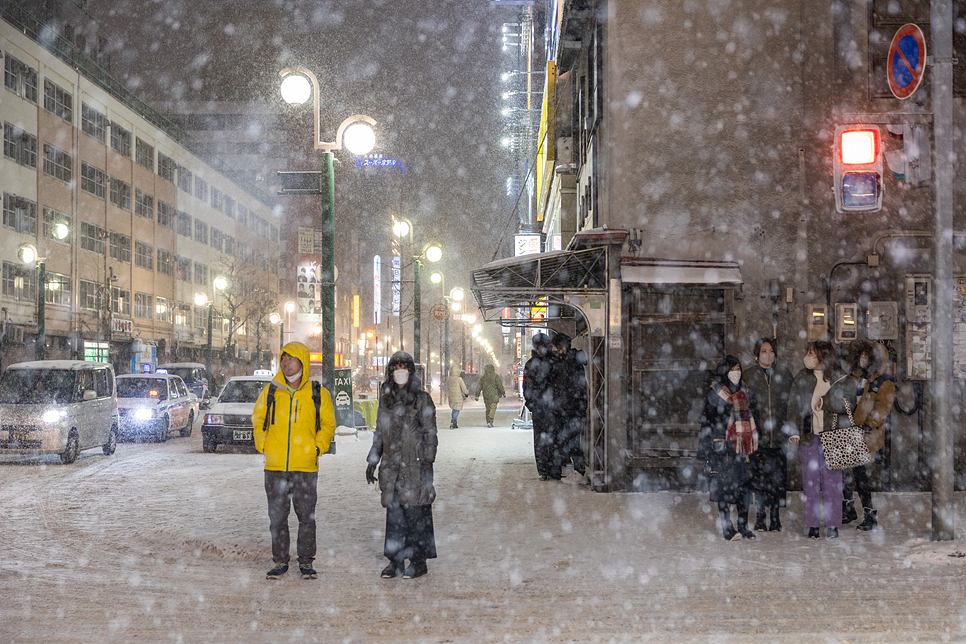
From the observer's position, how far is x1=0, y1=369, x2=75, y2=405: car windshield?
17031 mm

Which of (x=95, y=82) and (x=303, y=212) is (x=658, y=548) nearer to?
(x=95, y=82)

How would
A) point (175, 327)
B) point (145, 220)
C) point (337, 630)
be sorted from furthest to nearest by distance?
point (175, 327) → point (145, 220) → point (337, 630)

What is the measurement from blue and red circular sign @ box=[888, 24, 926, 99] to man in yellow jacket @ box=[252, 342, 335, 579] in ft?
21.1

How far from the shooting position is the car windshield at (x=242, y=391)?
20.1m

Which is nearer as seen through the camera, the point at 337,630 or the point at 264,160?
the point at 337,630

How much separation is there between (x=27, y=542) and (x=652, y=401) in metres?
7.88

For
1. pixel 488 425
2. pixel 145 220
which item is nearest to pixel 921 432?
pixel 488 425

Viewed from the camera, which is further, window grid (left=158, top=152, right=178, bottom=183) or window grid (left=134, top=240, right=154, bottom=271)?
window grid (left=158, top=152, right=178, bottom=183)

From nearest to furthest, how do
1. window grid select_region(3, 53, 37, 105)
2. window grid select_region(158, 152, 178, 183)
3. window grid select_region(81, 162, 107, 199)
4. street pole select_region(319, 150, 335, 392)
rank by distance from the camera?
1. street pole select_region(319, 150, 335, 392)
2. window grid select_region(3, 53, 37, 105)
3. window grid select_region(81, 162, 107, 199)
4. window grid select_region(158, 152, 178, 183)

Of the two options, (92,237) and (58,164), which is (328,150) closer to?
(58,164)

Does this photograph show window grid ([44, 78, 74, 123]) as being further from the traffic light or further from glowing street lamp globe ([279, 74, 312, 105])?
the traffic light

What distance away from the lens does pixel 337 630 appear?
5.79 m

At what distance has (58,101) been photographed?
4675cm

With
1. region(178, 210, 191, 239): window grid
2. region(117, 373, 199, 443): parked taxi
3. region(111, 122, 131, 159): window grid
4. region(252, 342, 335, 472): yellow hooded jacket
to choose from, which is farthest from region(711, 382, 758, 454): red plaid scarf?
region(178, 210, 191, 239): window grid
